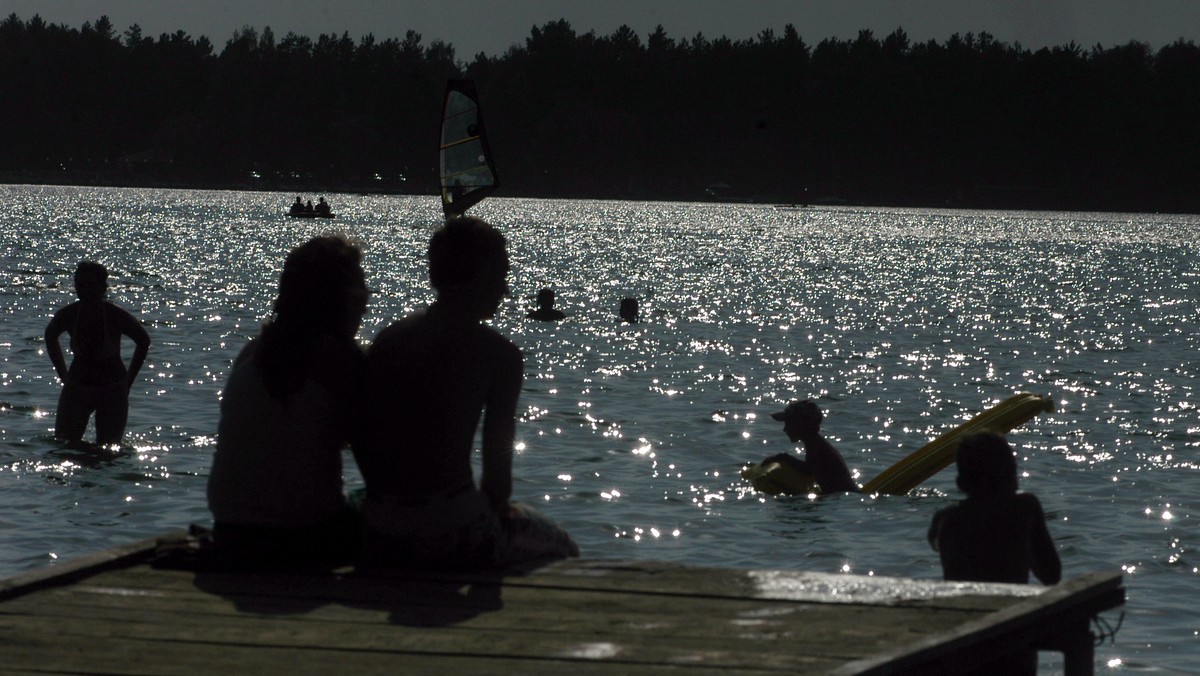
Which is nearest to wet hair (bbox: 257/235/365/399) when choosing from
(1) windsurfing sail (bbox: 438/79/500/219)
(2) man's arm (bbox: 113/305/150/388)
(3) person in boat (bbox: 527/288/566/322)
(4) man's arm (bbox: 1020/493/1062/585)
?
(4) man's arm (bbox: 1020/493/1062/585)

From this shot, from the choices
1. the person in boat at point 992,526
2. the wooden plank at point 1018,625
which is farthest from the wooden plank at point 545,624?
the person in boat at point 992,526

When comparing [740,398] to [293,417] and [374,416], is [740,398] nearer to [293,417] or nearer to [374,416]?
[374,416]

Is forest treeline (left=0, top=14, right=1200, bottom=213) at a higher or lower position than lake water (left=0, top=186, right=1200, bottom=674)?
higher

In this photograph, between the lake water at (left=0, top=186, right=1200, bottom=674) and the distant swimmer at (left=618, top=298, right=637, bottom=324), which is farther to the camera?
the distant swimmer at (left=618, top=298, right=637, bottom=324)

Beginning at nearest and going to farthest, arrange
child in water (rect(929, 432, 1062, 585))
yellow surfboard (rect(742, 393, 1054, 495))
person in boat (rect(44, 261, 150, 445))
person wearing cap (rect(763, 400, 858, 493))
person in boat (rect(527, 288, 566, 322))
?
child in water (rect(929, 432, 1062, 585)) → person in boat (rect(44, 261, 150, 445)) → person wearing cap (rect(763, 400, 858, 493)) → yellow surfboard (rect(742, 393, 1054, 495)) → person in boat (rect(527, 288, 566, 322))

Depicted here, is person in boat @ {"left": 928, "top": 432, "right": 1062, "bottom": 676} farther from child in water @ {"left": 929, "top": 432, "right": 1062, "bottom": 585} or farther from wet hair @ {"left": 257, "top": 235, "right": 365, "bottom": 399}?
wet hair @ {"left": 257, "top": 235, "right": 365, "bottom": 399}

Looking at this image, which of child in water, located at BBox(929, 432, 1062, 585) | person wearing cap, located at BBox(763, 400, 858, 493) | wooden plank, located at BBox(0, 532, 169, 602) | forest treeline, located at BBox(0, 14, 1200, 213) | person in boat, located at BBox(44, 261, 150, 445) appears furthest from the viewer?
forest treeline, located at BBox(0, 14, 1200, 213)

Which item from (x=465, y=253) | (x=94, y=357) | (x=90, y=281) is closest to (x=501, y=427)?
(x=465, y=253)

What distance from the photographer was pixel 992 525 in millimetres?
7148

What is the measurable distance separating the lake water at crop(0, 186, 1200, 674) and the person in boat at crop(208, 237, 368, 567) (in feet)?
→ 16.1

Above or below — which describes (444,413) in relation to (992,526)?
above

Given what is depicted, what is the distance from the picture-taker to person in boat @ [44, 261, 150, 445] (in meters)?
12.5

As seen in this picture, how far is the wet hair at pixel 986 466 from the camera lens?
7168 mm

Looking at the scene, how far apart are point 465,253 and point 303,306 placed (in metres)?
0.57
